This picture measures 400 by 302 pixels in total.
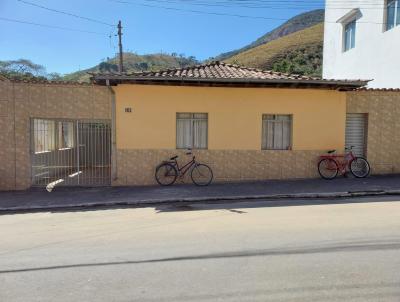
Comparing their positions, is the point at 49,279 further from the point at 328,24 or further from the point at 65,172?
the point at 328,24

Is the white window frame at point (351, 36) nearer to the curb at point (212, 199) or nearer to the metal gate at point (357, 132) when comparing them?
the metal gate at point (357, 132)

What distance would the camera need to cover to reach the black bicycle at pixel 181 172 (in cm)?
1110

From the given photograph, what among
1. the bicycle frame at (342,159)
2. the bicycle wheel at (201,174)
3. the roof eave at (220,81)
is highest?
the roof eave at (220,81)

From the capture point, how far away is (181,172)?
37.0ft

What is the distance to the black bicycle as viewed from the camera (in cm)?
1110

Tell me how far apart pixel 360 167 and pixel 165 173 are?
21.5 ft

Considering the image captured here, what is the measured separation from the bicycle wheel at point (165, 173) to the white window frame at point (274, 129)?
304 centimetres

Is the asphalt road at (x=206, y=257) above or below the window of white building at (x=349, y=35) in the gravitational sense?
below

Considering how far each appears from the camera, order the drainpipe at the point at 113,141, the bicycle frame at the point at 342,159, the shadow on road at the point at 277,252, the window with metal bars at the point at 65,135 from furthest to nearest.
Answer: the window with metal bars at the point at 65,135
the bicycle frame at the point at 342,159
the drainpipe at the point at 113,141
the shadow on road at the point at 277,252

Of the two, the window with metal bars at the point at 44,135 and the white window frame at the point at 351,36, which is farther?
the white window frame at the point at 351,36

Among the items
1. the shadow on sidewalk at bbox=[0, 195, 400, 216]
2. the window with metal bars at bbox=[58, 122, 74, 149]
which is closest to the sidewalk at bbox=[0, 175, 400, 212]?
the shadow on sidewalk at bbox=[0, 195, 400, 216]

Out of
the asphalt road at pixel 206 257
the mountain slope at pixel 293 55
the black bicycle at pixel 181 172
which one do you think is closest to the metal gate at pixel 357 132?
the black bicycle at pixel 181 172

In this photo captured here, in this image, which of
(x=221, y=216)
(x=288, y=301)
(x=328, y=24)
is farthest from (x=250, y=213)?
(x=328, y=24)

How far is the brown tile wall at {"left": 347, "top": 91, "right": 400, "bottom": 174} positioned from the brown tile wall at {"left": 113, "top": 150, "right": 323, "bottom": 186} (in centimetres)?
206
